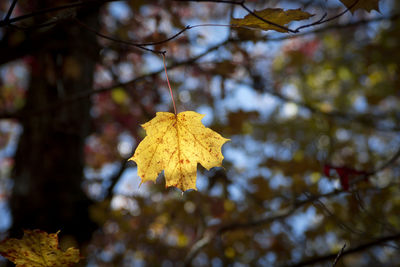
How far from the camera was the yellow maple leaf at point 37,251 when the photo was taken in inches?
38.4

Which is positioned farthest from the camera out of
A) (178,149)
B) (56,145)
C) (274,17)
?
(56,145)

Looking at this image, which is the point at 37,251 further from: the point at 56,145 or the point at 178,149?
the point at 56,145

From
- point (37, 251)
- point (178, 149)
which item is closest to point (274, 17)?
point (178, 149)

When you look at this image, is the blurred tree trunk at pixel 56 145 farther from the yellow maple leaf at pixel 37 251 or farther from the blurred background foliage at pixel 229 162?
the yellow maple leaf at pixel 37 251

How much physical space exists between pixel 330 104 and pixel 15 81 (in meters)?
8.38

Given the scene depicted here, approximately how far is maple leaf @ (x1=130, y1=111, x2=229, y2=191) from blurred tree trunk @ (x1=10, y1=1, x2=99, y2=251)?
151cm

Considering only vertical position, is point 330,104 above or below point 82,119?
above

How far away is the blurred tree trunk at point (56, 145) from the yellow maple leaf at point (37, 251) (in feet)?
5.10

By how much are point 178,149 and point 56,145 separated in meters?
2.03

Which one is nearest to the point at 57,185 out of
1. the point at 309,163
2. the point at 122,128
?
the point at 309,163

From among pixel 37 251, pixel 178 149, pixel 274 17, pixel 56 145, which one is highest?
pixel 56 145

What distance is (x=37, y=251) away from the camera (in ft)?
3.34

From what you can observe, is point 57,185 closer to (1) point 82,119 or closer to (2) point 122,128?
(1) point 82,119

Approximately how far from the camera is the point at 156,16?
7.74ft
